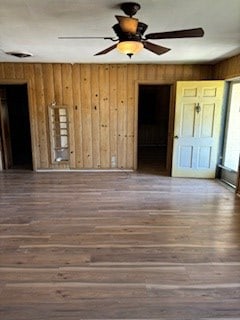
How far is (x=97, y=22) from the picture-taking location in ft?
9.25

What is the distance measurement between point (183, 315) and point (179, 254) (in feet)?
2.75

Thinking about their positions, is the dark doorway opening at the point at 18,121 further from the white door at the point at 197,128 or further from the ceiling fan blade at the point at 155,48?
the ceiling fan blade at the point at 155,48

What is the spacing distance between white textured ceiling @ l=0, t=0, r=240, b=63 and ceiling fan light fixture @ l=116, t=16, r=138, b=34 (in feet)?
0.49

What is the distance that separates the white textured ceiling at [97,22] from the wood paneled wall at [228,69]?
28 cm

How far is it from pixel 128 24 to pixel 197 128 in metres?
3.56

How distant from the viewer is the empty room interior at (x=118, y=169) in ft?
7.28

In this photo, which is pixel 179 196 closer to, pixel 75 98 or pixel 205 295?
pixel 205 295

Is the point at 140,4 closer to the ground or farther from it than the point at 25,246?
farther from it

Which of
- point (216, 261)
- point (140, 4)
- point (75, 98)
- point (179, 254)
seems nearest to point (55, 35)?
point (140, 4)

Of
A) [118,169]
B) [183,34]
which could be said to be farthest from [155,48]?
[118,169]

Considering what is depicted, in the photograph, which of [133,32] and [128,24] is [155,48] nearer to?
[133,32]

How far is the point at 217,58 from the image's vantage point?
5.00 m

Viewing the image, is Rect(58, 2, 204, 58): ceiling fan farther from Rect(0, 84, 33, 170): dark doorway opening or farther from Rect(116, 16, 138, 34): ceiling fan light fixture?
Rect(0, 84, 33, 170): dark doorway opening

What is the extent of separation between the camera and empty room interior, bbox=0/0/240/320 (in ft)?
7.28
